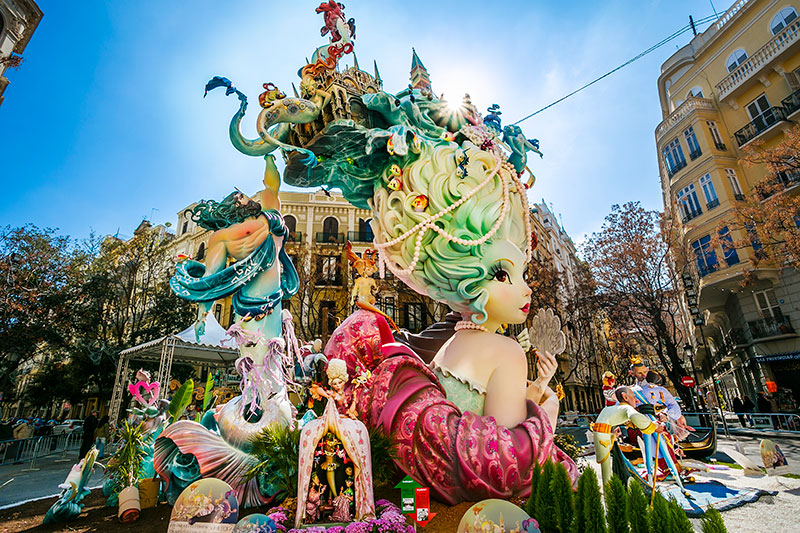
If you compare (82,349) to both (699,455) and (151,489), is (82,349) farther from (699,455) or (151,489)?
(699,455)

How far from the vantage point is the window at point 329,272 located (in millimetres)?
20166

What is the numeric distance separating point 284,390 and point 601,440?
290 cm

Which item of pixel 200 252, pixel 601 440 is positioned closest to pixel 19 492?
pixel 601 440

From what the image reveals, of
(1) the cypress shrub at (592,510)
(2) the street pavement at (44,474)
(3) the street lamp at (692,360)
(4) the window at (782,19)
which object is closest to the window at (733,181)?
(4) the window at (782,19)

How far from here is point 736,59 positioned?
20.1 meters

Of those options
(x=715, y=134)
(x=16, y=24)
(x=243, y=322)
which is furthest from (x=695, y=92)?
(x=16, y=24)

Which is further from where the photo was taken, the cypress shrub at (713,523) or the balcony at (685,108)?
the balcony at (685,108)

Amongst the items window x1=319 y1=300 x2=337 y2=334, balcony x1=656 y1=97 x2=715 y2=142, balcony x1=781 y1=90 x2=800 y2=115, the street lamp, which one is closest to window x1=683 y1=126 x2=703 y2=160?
balcony x1=656 y1=97 x2=715 y2=142

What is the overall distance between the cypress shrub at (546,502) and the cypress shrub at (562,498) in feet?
0.11

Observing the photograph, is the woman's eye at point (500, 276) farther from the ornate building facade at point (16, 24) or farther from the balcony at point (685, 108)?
the balcony at point (685, 108)

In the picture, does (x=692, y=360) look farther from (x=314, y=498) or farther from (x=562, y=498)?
(x=314, y=498)

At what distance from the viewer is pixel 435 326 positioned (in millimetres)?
5160

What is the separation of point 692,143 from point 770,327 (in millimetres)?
8980

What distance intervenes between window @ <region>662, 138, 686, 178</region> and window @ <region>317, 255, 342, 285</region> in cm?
1739
